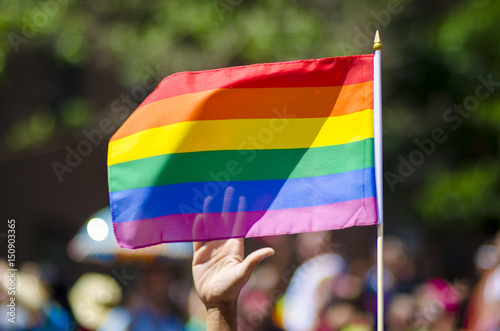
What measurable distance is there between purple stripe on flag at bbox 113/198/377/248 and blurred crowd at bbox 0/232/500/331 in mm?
2306

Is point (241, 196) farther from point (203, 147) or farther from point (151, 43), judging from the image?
point (151, 43)

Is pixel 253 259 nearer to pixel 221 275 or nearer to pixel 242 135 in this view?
pixel 221 275

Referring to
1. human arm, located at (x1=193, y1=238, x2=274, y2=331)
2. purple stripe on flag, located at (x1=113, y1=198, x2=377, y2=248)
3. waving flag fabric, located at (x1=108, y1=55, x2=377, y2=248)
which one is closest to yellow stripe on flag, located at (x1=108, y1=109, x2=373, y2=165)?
waving flag fabric, located at (x1=108, y1=55, x2=377, y2=248)

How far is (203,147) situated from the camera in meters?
4.26

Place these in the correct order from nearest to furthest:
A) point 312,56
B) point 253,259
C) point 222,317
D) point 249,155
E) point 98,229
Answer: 1. point 253,259
2. point 222,317
3. point 249,155
4. point 98,229
5. point 312,56

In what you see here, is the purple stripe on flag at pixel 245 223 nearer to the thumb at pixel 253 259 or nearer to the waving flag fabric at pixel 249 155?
the waving flag fabric at pixel 249 155

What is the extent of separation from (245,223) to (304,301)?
2757mm

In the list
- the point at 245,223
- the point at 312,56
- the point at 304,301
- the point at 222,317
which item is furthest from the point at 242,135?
the point at 312,56

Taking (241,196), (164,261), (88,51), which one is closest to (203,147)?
(241,196)

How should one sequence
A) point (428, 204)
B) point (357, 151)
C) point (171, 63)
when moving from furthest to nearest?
1. point (428, 204)
2. point (171, 63)
3. point (357, 151)

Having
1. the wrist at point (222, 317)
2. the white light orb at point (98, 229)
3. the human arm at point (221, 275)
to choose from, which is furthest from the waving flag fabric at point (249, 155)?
the white light orb at point (98, 229)

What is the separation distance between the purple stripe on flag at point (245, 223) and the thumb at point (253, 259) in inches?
9.4

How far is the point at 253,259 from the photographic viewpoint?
376 centimetres

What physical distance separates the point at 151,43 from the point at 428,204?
13.4ft
